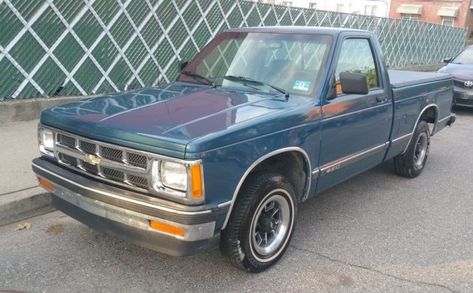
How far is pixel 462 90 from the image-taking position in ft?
35.1

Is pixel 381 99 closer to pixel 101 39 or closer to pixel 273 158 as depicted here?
pixel 273 158

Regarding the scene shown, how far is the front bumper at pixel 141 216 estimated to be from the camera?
2.83 metres

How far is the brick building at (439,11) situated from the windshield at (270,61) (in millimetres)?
33975

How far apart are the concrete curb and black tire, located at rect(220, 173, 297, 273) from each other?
199 centimetres

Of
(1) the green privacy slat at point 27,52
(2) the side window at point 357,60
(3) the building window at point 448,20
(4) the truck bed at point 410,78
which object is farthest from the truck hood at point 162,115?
(3) the building window at point 448,20

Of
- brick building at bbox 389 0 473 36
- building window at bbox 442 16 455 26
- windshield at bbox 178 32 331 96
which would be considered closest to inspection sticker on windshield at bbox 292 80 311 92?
windshield at bbox 178 32 331 96

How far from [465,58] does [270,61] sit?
9442 millimetres

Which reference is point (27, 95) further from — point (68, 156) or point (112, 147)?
point (112, 147)

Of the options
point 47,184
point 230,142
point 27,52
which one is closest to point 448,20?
point 27,52

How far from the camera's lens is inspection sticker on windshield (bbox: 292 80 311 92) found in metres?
3.94

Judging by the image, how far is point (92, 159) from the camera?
316cm

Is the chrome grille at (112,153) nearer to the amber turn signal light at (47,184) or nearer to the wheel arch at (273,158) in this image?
the amber turn signal light at (47,184)

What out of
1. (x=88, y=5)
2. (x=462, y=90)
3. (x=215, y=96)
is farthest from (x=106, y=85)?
(x=462, y=90)

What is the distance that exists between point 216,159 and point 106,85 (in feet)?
18.3
